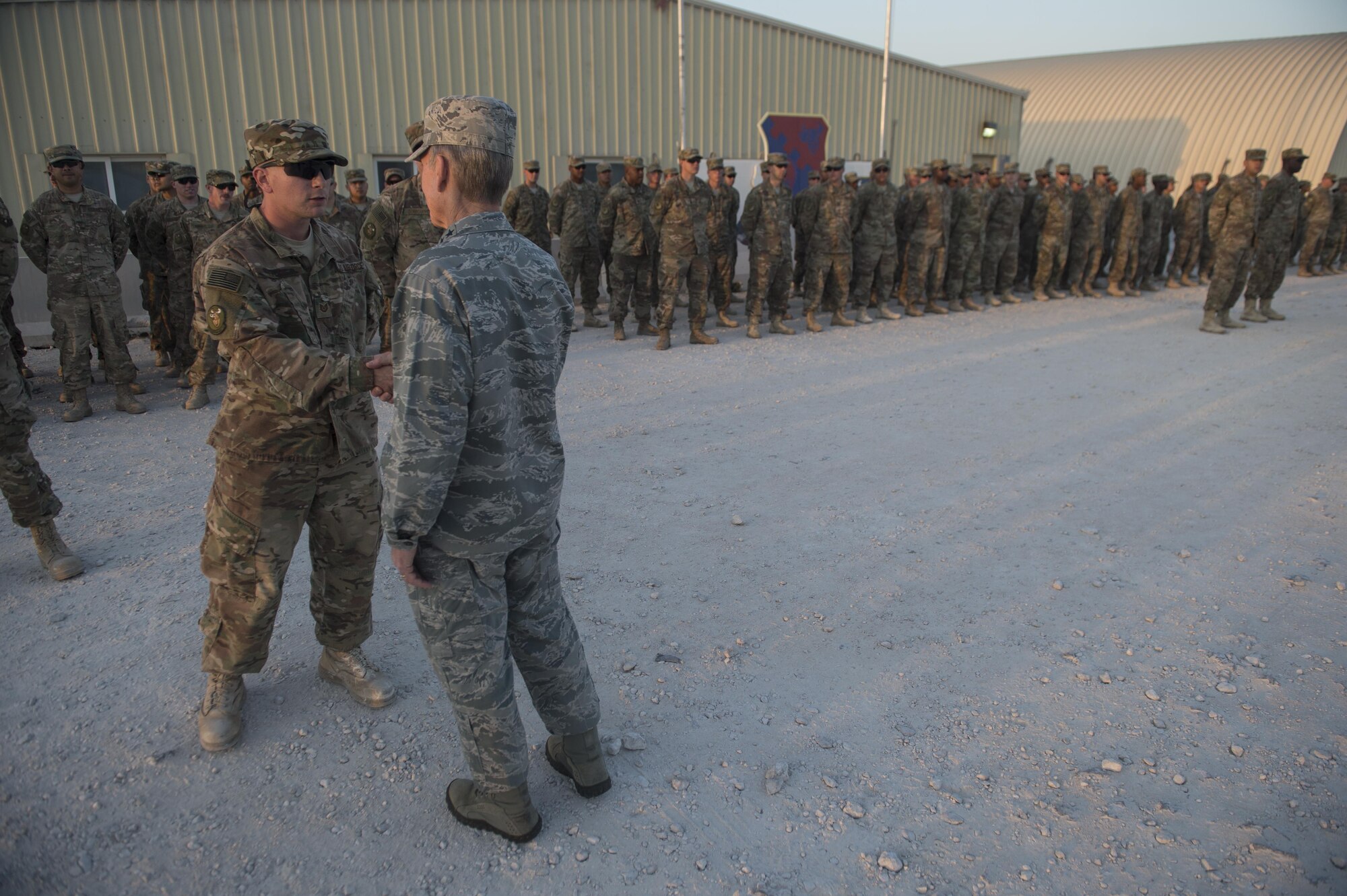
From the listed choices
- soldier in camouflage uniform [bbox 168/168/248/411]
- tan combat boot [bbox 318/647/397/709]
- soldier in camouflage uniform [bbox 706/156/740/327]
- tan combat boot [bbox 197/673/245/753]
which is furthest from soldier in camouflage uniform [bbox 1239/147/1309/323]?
tan combat boot [bbox 197/673/245/753]

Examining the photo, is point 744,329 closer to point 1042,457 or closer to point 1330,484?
point 1042,457

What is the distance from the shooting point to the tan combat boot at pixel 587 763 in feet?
7.63

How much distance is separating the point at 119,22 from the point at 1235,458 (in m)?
12.5

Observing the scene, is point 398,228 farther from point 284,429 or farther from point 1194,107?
point 1194,107

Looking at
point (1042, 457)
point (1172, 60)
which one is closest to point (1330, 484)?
point (1042, 457)

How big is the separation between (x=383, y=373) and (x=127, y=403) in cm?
535

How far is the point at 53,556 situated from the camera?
3.65 m

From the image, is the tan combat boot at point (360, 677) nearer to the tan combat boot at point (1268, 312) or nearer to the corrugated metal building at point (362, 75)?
the corrugated metal building at point (362, 75)

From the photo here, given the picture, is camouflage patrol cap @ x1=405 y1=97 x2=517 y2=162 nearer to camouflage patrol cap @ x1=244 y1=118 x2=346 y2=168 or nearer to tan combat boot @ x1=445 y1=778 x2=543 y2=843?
camouflage patrol cap @ x1=244 y1=118 x2=346 y2=168

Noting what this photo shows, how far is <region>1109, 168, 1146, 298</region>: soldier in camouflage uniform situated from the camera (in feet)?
39.8

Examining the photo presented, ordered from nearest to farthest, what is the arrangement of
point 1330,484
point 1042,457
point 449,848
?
point 449,848
point 1330,484
point 1042,457

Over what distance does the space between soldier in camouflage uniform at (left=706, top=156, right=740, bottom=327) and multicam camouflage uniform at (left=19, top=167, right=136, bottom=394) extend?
17.9 feet

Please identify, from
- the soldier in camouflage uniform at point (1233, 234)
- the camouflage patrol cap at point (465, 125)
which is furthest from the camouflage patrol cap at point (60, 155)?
the soldier in camouflage uniform at point (1233, 234)

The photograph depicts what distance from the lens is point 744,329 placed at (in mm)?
9859
